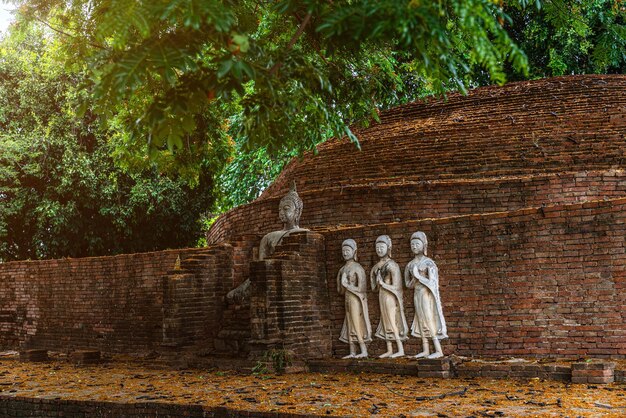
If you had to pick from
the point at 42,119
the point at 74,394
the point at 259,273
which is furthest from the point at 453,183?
the point at 42,119

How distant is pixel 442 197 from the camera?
11.2 m

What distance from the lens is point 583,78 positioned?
14656mm

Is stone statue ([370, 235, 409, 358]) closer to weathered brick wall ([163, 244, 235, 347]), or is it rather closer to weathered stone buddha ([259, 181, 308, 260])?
weathered stone buddha ([259, 181, 308, 260])

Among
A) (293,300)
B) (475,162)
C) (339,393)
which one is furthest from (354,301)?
(475,162)

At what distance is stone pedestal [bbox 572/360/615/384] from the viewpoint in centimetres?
719

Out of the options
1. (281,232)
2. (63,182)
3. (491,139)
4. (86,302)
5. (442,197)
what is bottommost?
(86,302)

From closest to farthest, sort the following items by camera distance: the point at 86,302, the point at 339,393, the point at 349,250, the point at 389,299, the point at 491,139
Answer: the point at 339,393 < the point at 389,299 < the point at 349,250 < the point at 491,139 < the point at 86,302


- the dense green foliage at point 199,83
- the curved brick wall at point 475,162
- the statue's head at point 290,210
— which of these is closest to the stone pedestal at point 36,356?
the dense green foliage at point 199,83

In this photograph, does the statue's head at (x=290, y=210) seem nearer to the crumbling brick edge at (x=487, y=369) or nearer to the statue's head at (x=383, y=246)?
the statue's head at (x=383, y=246)

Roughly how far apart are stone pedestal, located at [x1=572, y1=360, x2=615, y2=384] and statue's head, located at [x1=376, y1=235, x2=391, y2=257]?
8.84 feet

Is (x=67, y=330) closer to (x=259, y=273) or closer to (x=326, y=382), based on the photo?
(x=259, y=273)

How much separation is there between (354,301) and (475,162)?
3.73 meters

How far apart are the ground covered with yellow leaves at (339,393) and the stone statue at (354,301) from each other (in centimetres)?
71

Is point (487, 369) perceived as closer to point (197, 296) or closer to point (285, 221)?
point (285, 221)
